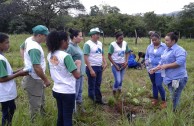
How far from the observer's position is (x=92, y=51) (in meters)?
4.62

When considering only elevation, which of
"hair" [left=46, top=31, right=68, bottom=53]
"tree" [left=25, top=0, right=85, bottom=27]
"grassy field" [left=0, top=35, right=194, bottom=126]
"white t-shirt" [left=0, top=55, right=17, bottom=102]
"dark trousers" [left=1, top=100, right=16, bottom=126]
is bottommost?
"grassy field" [left=0, top=35, right=194, bottom=126]

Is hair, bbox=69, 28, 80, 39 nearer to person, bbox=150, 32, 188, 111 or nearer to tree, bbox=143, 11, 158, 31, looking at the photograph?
person, bbox=150, 32, 188, 111

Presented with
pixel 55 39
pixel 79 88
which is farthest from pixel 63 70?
pixel 79 88

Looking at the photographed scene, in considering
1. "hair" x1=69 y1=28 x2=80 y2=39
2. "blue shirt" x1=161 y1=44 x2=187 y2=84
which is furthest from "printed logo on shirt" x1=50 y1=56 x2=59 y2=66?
"blue shirt" x1=161 y1=44 x2=187 y2=84

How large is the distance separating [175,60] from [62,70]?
1.98m

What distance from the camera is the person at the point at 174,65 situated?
3877 millimetres

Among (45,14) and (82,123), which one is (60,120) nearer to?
(82,123)

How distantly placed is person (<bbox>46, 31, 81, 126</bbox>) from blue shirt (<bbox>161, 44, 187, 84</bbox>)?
1.76 meters

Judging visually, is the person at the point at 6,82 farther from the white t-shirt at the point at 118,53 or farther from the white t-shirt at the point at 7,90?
the white t-shirt at the point at 118,53

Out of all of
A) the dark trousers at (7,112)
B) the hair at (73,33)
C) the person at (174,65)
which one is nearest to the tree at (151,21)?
the person at (174,65)

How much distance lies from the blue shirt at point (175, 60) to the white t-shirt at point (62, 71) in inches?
70.8

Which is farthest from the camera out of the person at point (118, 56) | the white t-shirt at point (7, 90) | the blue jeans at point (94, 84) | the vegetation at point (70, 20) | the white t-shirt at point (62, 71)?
the vegetation at point (70, 20)

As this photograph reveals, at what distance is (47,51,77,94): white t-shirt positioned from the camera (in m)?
2.85

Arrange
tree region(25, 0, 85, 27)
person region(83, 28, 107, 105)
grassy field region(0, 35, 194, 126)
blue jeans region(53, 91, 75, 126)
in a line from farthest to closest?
tree region(25, 0, 85, 27) < person region(83, 28, 107, 105) < grassy field region(0, 35, 194, 126) < blue jeans region(53, 91, 75, 126)
